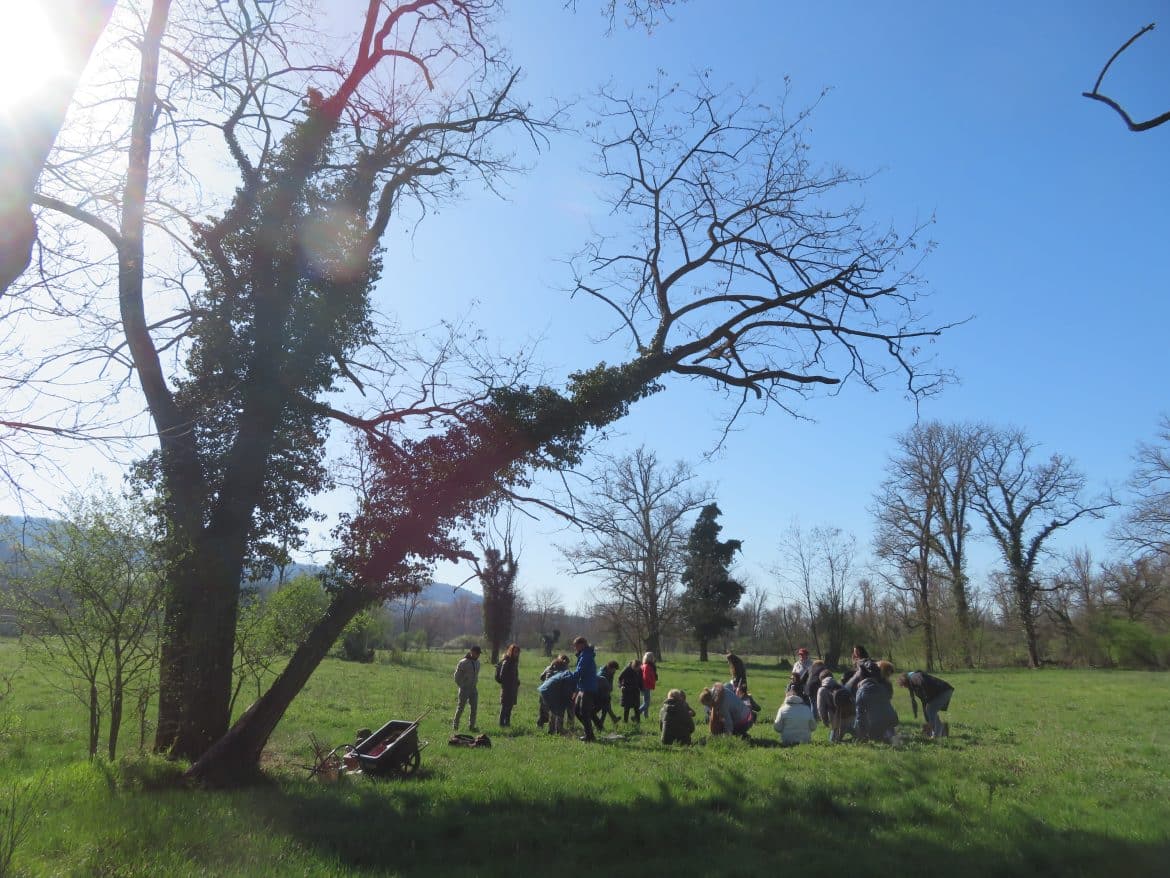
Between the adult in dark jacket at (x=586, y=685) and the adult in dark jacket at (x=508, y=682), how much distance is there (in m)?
2.47

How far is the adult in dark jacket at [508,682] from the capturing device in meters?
15.5

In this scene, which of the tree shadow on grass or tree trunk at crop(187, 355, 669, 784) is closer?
the tree shadow on grass

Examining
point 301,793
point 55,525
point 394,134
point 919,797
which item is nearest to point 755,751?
point 919,797

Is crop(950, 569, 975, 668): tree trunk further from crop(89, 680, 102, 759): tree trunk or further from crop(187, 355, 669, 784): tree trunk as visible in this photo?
crop(89, 680, 102, 759): tree trunk

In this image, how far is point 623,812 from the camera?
24.2 ft

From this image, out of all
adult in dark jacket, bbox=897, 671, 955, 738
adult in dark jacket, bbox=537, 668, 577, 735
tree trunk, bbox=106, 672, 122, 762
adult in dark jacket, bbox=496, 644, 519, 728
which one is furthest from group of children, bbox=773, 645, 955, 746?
tree trunk, bbox=106, 672, 122, 762

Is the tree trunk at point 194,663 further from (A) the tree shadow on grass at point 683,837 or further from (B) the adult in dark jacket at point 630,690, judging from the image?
(B) the adult in dark jacket at point 630,690

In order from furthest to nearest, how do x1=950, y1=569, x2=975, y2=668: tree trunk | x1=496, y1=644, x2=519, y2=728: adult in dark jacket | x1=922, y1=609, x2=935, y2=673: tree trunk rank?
1. x1=950, y1=569, x2=975, y2=668: tree trunk
2. x1=922, y1=609, x2=935, y2=673: tree trunk
3. x1=496, y1=644, x2=519, y2=728: adult in dark jacket

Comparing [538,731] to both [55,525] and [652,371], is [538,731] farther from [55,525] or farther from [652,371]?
[55,525]

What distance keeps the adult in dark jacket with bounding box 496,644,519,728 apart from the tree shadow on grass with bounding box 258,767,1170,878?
741cm

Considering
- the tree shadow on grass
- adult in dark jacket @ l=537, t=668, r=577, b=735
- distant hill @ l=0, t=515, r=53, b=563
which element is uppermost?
distant hill @ l=0, t=515, r=53, b=563

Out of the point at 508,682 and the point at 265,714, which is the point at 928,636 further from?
the point at 265,714

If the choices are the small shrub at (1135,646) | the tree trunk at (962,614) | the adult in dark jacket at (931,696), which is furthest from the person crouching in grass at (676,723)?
the small shrub at (1135,646)

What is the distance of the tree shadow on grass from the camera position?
5.92m
